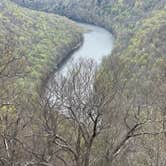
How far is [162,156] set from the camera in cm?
1688

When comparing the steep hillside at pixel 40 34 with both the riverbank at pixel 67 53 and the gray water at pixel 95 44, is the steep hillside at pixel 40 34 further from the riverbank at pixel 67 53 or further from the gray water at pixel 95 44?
the gray water at pixel 95 44

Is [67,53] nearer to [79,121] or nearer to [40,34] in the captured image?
[40,34]

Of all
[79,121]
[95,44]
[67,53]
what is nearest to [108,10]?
[95,44]

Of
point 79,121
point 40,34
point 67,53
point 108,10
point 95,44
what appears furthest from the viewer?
point 108,10

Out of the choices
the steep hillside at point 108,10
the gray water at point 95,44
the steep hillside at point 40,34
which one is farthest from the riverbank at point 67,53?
the steep hillside at point 108,10

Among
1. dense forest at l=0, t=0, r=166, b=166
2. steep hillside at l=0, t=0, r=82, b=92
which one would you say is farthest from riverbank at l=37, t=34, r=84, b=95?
dense forest at l=0, t=0, r=166, b=166

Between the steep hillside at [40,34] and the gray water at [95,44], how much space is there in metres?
2.03

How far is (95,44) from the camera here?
83.1m

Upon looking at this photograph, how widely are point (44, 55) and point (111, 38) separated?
19.2m

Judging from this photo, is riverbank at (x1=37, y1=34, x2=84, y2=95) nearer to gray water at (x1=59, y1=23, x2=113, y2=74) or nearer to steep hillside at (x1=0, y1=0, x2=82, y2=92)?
steep hillside at (x1=0, y1=0, x2=82, y2=92)

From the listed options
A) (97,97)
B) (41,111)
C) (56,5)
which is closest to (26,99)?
(41,111)

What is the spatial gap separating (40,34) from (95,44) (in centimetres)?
1049

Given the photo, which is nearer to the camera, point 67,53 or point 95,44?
point 67,53

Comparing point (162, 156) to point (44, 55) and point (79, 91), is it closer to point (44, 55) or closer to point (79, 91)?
point (79, 91)
